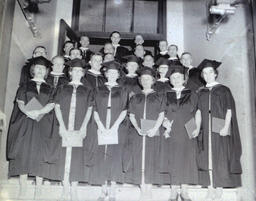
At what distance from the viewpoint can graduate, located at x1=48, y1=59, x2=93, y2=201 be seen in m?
3.66

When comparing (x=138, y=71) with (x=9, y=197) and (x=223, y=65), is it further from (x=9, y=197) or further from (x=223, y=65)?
(x=9, y=197)

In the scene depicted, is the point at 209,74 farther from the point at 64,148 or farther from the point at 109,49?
the point at 64,148

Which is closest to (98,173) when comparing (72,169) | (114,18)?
(72,169)

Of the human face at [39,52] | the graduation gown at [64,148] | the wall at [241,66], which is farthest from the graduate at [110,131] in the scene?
the wall at [241,66]

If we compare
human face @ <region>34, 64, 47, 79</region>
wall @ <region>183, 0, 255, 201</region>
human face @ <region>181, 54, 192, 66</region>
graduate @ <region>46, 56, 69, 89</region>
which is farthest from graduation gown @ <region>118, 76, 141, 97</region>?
wall @ <region>183, 0, 255, 201</region>

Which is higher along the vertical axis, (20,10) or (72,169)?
(20,10)

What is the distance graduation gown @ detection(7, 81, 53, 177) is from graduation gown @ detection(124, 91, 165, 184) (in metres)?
0.82

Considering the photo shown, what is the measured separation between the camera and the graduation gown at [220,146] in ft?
12.0

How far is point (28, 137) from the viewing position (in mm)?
3754

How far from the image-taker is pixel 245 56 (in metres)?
4.00

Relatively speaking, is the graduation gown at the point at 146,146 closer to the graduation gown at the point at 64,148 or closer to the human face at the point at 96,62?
the graduation gown at the point at 64,148

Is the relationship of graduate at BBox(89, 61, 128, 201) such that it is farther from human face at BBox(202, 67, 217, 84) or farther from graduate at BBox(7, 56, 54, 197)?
human face at BBox(202, 67, 217, 84)

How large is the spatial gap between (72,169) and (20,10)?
1972mm

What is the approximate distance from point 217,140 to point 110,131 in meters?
1.06
